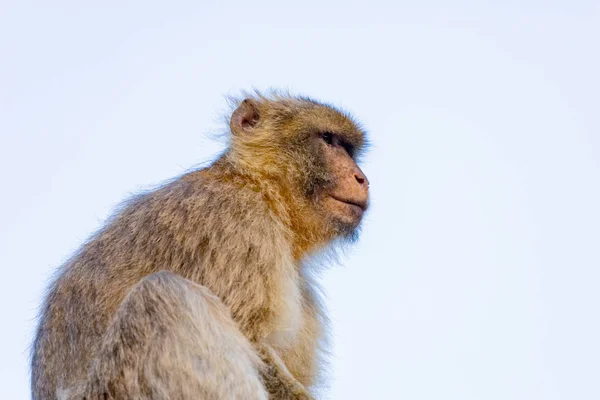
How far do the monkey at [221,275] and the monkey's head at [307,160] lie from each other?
13 mm

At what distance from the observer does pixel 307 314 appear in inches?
379

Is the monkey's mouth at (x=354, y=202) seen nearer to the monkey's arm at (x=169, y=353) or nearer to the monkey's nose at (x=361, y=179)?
the monkey's nose at (x=361, y=179)

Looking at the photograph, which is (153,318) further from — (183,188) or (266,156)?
(266,156)

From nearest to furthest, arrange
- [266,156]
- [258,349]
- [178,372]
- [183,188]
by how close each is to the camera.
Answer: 1. [178,372]
2. [258,349]
3. [183,188]
4. [266,156]

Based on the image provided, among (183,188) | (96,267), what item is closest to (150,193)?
(183,188)

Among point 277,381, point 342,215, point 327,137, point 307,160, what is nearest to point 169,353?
point 277,381

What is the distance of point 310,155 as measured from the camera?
383 inches

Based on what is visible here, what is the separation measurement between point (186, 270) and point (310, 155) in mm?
1972

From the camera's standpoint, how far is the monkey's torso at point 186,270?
825 centimetres

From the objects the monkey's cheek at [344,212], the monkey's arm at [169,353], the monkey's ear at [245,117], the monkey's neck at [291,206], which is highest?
the monkey's ear at [245,117]

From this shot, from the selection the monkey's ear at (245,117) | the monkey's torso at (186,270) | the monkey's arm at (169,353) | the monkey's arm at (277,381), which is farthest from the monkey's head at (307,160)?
the monkey's arm at (169,353)

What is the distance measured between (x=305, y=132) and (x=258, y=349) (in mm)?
2734

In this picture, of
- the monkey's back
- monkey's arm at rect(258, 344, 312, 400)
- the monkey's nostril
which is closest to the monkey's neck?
the monkey's back

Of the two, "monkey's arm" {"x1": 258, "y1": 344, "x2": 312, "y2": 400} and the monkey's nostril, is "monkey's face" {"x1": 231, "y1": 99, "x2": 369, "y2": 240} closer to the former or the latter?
the monkey's nostril
